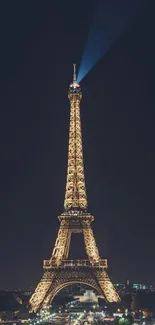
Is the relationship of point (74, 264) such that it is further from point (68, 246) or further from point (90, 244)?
point (90, 244)

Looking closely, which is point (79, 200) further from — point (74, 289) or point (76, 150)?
point (74, 289)

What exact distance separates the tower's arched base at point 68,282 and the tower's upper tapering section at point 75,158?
19.7 feet

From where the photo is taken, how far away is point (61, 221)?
57750mm

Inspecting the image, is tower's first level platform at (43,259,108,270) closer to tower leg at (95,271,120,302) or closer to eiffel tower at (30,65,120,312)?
eiffel tower at (30,65,120,312)

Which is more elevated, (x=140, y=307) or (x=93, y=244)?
(x=93, y=244)

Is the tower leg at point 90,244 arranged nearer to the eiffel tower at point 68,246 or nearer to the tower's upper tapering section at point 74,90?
the eiffel tower at point 68,246

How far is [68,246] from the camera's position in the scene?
58062 mm

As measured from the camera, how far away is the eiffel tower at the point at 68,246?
55.7 meters

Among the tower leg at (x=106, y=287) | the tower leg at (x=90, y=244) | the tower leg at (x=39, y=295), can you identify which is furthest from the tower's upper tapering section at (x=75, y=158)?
the tower leg at (x=39, y=295)

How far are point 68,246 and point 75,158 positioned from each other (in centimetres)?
→ 849

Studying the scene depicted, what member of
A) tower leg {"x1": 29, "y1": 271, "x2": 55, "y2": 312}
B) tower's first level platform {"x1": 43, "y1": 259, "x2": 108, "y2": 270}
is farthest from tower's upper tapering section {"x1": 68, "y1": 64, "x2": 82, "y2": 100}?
tower leg {"x1": 29, "y1": 271, "x2": 55, "y2": 312}

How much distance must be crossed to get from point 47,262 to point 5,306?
24.3 ft

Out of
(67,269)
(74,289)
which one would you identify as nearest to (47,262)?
(67,269)

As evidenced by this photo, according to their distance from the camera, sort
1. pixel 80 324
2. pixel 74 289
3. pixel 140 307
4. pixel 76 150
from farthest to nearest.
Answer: pixel 74 289
pixel 140 307
pixel 76 150
pixel 80 324
